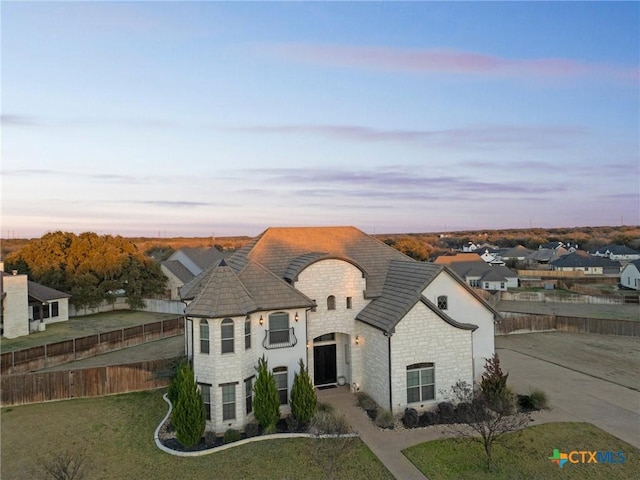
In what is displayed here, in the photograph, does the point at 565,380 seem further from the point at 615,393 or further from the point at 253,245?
the point at 253,245

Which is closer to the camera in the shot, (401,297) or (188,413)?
(188,413)

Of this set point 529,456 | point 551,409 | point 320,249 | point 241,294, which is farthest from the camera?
point 320,249

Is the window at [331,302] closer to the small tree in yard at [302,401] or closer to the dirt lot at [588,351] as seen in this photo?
the small tree in yard at [302,401]

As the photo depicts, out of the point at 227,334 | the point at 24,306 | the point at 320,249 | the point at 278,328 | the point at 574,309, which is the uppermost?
the point at 320,249

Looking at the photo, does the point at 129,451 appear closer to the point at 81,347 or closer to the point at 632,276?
the point at 81,347

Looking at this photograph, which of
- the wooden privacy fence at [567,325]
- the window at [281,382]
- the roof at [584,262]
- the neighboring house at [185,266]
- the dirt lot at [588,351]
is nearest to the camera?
the window at [281,382]

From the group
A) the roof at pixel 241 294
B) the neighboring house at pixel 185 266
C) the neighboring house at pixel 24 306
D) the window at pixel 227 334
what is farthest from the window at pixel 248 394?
the neighboring house at pixel 185 266

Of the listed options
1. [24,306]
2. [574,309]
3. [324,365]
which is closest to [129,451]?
[324,365]
